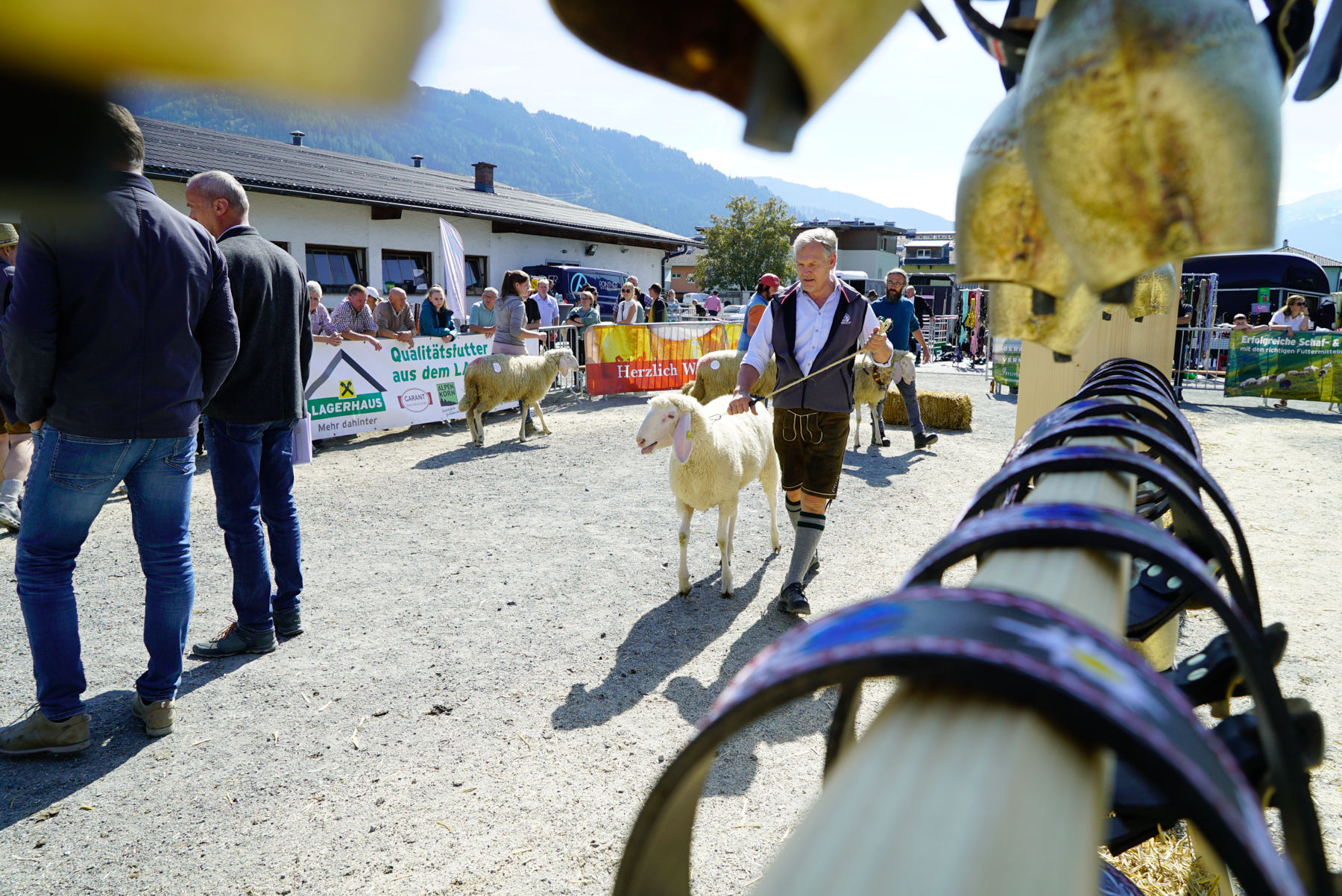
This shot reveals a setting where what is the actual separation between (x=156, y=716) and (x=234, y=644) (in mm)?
737

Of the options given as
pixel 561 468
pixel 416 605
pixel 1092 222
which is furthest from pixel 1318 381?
pixel 1092 222

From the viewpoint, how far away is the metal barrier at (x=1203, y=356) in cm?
1494

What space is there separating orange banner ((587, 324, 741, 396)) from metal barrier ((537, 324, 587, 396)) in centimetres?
43

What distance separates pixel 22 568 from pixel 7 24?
3333 mm

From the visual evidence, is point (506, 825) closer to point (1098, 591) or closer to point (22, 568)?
point (22, 568)

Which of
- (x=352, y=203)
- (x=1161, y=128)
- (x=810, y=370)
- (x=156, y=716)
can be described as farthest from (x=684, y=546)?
(x=1161, y=128)

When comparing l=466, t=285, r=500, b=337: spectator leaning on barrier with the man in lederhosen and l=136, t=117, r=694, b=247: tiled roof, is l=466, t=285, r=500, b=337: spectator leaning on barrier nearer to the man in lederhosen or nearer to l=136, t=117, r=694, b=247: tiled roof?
the man in lederhosen

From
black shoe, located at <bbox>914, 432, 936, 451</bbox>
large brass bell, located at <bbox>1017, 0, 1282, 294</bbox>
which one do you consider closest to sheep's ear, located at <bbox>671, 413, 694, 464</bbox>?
large brass bell, located at <bbox>1017, 0, 1282, 294</bbox>

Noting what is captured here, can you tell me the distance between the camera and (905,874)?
0.32 meters

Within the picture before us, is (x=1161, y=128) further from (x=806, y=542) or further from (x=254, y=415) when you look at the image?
(x=806, y=542)

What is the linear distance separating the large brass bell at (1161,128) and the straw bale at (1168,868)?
2.20 meters

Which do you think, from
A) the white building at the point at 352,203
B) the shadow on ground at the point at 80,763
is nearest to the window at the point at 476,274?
the white building at the point at 352,203

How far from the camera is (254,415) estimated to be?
3.58 meters

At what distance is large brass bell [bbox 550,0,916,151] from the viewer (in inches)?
17.0
